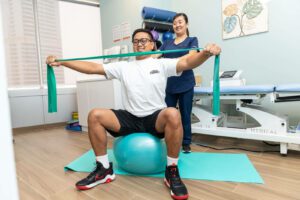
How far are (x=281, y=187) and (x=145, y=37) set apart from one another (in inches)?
51.3

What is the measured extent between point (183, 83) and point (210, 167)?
752mm

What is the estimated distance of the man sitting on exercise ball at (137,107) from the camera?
4.54 feet

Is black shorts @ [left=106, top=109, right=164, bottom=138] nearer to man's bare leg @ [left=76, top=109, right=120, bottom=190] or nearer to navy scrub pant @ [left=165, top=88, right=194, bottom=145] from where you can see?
man's bare leg @ [left=76, top=109, right=120, bottom=190]

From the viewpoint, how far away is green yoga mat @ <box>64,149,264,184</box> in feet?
4.73

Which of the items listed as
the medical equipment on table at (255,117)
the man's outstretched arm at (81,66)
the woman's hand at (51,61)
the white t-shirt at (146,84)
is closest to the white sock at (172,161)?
the white t-shirt at (146,84)

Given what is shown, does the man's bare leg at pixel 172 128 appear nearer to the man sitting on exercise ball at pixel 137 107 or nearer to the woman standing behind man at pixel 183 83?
the man sitting on exercise ball at pixel 137 107

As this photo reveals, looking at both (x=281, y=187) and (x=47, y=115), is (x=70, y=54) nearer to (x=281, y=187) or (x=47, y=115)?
(x=47, y=115)

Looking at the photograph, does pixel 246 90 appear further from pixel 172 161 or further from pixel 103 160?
pixel 103 160

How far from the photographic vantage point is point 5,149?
414 mm

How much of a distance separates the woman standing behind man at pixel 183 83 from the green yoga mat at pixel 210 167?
0.23m

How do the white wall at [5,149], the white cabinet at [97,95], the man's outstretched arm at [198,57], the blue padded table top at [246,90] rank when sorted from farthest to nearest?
the white cabinet at [97,95], the blue padded table top at [246,90], the man's outstretched arm at [198,57], the white wall at [5,149]

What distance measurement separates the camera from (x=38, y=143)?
2.60 m

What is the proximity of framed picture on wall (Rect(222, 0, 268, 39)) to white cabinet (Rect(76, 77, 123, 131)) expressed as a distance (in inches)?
59.5

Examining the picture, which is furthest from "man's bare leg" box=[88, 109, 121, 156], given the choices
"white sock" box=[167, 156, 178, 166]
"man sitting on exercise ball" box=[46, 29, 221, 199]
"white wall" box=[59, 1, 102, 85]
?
"white wall" box=[59, 1, 102, 85]
